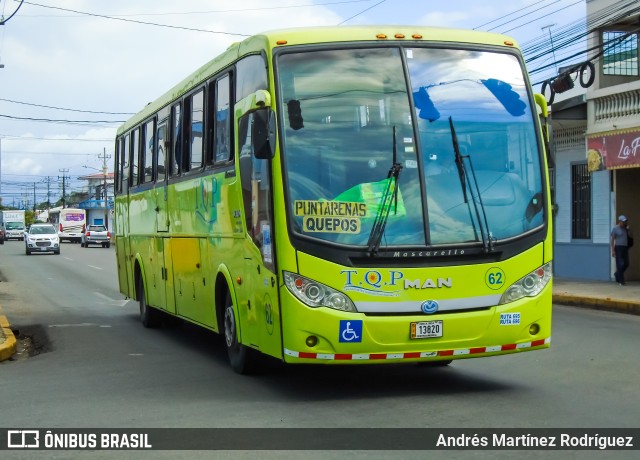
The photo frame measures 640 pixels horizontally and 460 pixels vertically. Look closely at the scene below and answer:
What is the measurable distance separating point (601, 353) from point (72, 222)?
2703 inches

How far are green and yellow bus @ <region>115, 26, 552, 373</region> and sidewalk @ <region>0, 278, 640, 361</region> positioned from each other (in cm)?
839

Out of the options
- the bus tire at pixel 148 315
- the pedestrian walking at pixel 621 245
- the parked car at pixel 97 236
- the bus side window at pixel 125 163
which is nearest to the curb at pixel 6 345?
the bus tire at pixel 148 315

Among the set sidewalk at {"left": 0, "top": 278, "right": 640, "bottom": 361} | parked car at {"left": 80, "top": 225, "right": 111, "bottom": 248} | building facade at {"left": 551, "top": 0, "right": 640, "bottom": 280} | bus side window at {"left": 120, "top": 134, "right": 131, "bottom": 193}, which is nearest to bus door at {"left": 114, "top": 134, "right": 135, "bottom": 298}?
bus side window at {"left": 120, "top": 134, "right": 131, "bottom": 193}

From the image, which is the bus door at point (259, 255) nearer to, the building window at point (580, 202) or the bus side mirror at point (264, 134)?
the bus side mirror at point (264, 134)

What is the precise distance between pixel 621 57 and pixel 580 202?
13.2 feet

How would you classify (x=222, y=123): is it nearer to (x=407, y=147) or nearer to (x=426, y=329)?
(x=407, y=147)

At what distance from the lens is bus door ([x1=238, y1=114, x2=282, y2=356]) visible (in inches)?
349

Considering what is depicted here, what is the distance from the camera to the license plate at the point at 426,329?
8617 mm

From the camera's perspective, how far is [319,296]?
8.53 metres

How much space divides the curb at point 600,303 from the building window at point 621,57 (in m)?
7.31

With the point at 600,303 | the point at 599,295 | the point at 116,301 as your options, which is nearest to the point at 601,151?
the point at 599,295

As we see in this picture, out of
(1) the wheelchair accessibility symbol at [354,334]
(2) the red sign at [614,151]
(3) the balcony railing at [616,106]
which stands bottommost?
(1) the wheelchair accessibility symbol at [354,334]

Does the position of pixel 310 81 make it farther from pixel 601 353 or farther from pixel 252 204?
pixel 601 353

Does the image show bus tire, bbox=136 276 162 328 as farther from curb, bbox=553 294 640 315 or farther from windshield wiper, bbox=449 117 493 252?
curb, bbox=553 294 640 315
